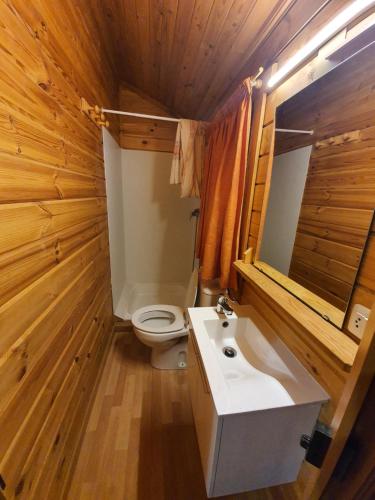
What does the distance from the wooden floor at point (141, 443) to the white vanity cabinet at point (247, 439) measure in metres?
0.40

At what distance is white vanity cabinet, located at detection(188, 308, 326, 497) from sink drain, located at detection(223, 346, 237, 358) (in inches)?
8.4

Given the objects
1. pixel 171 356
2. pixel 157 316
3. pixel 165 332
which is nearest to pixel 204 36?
pixel 165 332

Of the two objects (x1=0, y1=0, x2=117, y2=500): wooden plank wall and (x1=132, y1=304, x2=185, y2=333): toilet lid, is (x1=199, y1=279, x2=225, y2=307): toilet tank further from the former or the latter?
(x1=0, y1=0, x2=117, y2=500): wooden plank wall

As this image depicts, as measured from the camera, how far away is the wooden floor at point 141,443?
3.44 feet

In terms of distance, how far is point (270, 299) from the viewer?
96 cm

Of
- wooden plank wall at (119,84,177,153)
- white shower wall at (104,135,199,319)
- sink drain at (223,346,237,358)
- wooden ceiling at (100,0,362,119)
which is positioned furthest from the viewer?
white shower wall at (104,135,199,319)

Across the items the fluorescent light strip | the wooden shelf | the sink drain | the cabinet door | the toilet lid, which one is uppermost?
the fluorescent light strip

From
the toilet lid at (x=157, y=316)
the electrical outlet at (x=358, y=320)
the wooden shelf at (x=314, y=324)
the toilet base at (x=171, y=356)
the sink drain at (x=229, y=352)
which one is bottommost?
the toilet base at (x=171, y=356)

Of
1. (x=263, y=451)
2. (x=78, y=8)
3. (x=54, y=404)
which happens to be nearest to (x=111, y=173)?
(x=78, y=8)

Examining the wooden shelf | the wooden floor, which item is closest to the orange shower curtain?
the wooden shelf

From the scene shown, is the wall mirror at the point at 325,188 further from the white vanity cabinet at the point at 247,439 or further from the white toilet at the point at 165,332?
the white toilet at the point at 165,332

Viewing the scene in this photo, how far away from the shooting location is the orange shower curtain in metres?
1.19

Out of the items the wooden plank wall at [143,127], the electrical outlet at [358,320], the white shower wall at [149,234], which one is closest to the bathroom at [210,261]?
the electrical outlet at [358,320]

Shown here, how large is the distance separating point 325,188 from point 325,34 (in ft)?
1.76
